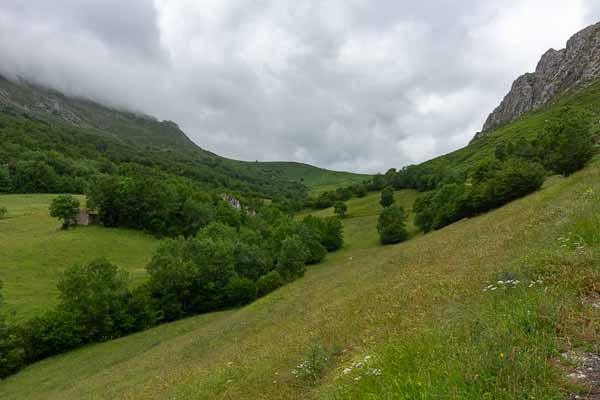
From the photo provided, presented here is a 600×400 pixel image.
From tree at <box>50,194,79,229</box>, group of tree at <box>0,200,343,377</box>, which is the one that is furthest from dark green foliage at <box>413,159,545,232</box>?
tree at <box>50,194,79,229</box>

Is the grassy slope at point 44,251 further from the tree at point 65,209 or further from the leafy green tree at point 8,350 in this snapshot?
the leafy green tree at point 8,350

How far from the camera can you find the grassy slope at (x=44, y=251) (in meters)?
47.4

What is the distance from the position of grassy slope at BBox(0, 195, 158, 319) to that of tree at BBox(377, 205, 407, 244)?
5118cm

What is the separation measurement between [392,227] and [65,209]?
77728 millimetres

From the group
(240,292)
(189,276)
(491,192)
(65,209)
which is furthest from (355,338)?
(65,209)

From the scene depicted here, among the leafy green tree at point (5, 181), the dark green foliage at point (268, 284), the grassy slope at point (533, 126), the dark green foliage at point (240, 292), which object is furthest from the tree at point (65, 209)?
the grassy slope at point (533, 126)

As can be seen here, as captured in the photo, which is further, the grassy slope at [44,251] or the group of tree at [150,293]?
the grassy slope at [44,251]

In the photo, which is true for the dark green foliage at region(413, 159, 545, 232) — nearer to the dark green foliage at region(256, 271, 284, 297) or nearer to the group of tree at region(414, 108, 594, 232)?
the group of tree at region(414, 108, 594, 232)

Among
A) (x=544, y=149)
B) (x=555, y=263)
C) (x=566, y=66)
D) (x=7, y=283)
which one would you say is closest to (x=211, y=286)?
(x=7, y=283)

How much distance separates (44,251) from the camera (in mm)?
61688

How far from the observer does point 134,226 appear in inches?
3625

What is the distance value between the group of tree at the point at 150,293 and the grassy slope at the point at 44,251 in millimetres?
4735

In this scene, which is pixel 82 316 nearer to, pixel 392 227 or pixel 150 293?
pixel 150 293

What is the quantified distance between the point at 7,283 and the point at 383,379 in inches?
2529
